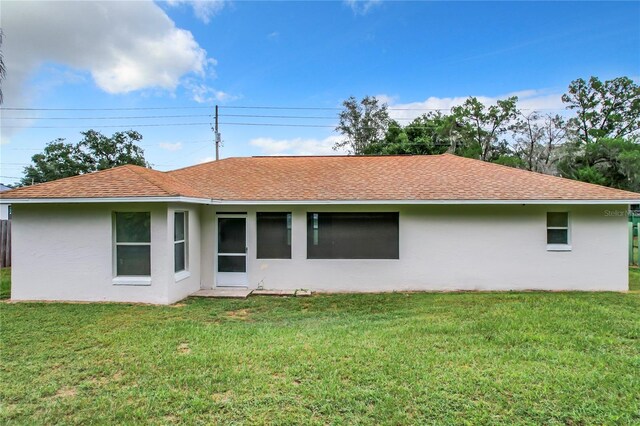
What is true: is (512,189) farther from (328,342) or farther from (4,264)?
(4,264)

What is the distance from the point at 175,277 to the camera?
813 cm

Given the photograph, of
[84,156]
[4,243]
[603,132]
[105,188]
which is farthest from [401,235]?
[84,156]

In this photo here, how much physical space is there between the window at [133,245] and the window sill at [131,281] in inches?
5.0

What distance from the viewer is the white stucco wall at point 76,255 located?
7.78m

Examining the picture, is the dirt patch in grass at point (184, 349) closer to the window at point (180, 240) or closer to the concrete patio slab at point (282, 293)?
the window at point (180, 240)

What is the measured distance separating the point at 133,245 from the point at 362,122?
2822 cm

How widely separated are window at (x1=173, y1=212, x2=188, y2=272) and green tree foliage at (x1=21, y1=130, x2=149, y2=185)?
31558mm

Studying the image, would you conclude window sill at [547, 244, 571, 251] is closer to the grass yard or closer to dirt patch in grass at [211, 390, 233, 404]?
the grass yard

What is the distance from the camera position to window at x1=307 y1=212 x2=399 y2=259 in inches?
376

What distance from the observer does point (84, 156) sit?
115 feet

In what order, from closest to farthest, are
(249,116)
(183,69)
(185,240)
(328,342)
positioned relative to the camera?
(328,342), (185,240), (183,69), (249,116)

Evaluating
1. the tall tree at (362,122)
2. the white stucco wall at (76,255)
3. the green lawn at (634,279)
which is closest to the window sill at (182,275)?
the white stucco wall at (76,255)

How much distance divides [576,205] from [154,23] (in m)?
15.3

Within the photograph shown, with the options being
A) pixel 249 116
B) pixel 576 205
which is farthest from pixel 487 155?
pixel 576 205
